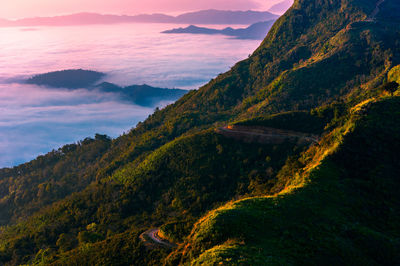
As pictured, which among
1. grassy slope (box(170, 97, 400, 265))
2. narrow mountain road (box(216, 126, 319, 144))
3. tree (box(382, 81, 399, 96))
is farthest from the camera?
narrow mountain road (box(216, 126, 319, 144))

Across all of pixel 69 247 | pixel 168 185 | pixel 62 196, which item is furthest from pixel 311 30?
pixel 69 247

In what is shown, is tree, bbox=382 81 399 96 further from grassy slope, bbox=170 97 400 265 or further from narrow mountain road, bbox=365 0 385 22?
narrow mountain road, bbox=365 0 385 22

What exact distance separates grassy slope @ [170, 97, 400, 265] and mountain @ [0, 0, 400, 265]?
0.42 ft

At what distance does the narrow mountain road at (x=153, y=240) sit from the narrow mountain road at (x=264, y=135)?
28658 millimetres

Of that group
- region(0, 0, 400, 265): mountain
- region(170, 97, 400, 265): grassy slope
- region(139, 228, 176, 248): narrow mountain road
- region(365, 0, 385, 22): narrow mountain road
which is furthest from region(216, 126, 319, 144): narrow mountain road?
region(365, 0, 385, 22): narrow mountain road

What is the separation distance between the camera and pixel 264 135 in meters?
62.7

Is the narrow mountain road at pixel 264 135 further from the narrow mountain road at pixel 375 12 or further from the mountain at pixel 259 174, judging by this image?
the narrow mountain road at pixel 375 12

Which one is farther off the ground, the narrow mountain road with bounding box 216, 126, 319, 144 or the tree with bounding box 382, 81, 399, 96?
the tree with bounding box 382, 81, 399, 96

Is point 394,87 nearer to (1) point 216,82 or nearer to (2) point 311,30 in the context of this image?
(1) point 216,82

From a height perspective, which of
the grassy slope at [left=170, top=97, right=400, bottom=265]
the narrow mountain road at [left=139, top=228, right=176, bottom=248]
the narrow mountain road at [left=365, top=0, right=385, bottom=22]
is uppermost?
the narrow mountain road at [left=365, top=0, right=385, bottom=22]

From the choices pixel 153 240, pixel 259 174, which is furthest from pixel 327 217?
pixel 259 174

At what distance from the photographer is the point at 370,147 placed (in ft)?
132

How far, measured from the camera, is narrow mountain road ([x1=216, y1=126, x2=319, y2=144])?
59.2 meters

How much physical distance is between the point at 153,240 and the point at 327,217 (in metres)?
20.1
